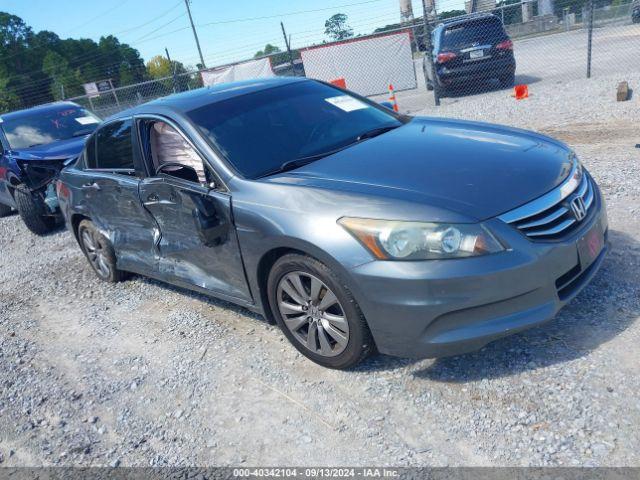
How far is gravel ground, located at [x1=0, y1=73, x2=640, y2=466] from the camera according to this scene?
2607 millimetres

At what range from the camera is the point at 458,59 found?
486 inches

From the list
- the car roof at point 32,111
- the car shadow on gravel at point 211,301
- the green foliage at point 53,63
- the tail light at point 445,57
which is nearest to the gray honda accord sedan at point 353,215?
the car shadow on gravel at point 211,301

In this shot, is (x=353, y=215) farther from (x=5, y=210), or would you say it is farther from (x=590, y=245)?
(x=5, y=210)

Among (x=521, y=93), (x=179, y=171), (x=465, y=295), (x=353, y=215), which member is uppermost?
(x=179, y=171)

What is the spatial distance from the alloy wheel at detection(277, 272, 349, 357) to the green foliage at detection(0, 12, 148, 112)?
51012 millimetres

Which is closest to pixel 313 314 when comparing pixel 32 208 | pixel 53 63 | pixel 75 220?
pixel 75 220

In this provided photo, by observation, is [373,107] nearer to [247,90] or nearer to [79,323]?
[247,90]

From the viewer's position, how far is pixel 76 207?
548cm

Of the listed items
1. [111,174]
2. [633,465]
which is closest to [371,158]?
[633,465]

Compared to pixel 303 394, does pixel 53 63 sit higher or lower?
higher

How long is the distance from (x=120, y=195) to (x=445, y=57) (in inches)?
379

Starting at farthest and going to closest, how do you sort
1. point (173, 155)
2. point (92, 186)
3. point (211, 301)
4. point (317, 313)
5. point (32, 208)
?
point (32, 208) → point (92, 186) → point (211, 301) → point (173, 155) → point (317, 313)

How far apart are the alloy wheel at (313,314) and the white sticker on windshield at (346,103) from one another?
1647 mm

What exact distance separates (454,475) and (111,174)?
3.57 meters
